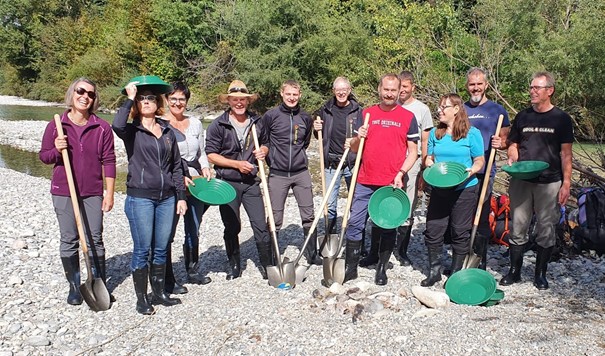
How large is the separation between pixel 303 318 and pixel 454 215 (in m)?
1.85

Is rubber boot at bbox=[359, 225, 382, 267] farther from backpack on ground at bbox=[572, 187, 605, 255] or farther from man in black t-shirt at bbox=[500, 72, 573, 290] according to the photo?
backpack on ground at bbox=[572, 187, 605, 255]

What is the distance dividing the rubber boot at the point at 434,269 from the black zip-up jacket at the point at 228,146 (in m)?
2.04

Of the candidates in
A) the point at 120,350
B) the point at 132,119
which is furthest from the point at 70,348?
the point at 132,119

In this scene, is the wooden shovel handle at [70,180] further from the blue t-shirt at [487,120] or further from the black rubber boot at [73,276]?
the blue t-shirt at [487,120]

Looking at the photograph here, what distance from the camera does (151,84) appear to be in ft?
13.4

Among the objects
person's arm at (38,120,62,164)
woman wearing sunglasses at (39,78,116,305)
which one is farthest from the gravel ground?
person's arm at (38,120,62,164)

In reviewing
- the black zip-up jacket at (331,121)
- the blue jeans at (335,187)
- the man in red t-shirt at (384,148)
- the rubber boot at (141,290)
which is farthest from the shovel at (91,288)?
the black zip-up jacket at (331,121)

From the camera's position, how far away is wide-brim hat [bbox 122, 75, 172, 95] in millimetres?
4035

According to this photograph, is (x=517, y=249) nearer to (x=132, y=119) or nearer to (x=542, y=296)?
(x=542, y=296)

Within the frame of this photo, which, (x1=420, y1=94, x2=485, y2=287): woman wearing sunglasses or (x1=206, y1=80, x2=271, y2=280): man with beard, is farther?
(x1=206, y1=80, x2=271, y2=280): man with beard

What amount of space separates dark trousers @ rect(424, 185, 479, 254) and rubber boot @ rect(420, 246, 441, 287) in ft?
0.18

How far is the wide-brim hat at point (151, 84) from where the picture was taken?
4035 millimetres

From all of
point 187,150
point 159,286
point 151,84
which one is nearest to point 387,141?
point 187,150

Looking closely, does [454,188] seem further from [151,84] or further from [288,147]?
[151,84]
